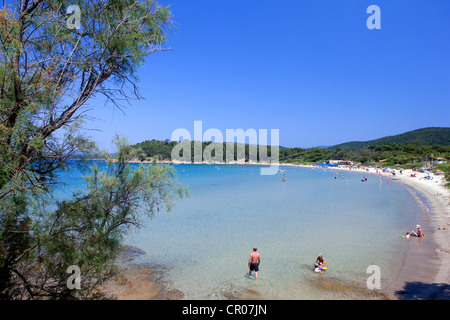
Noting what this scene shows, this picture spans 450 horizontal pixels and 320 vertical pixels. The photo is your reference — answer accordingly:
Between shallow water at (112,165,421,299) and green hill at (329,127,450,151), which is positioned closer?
shallow water at (112,165,421,299)

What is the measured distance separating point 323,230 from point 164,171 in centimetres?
1443

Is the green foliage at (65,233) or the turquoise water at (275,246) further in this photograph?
the turquoise water at (275,246)

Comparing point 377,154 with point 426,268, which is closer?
point 426,268

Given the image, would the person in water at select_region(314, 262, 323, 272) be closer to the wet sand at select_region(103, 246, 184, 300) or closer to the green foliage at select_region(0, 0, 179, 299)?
the wet sand at select_region(103, 246, 184, 300)

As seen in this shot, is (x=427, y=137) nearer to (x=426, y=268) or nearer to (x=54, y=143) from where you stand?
(x=426, y=268)

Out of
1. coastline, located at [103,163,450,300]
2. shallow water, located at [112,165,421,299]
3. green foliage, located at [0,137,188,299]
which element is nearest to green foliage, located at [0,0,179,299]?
green foliage, located at [0,137,188,299]

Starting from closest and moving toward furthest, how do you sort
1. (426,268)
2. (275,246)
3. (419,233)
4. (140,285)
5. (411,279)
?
1. (140,285)
2. (411,279)
3. (426,268)
4. (275,246)
5. (419,233)

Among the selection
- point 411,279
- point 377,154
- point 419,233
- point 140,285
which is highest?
point 377,154

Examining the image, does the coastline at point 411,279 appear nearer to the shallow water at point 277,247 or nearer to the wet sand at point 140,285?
the wet sand at point 140,285

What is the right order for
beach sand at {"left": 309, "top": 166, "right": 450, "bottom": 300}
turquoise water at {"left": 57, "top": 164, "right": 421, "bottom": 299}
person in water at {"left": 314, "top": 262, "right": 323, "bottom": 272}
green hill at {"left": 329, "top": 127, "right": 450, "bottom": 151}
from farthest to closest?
1. green hill at {"left": 329, "top": 127, "right": 450, "bottom": 151}
2. person in water at {"left": 314, "top": 262, "right": 323, "bottom": 272}
3. turquoise water at {"left": 57, "top": 164, "right": 421, "bottom": 299}
4. beach sand at {"left": 309, "top": 166, "right": 450, "bottom": 300}

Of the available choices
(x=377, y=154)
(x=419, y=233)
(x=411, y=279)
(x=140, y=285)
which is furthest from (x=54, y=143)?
(x=377, y=154)

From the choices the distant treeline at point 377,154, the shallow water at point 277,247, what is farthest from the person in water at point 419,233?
the distant treeline at point 377,154

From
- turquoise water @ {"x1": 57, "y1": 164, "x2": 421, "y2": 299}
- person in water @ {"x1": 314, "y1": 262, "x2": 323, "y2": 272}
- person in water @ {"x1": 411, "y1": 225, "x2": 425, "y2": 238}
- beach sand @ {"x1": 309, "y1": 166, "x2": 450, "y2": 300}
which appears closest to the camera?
beach sand @ {"x1": 309, "y1": 166, "x2": 450, "y2": 300}
